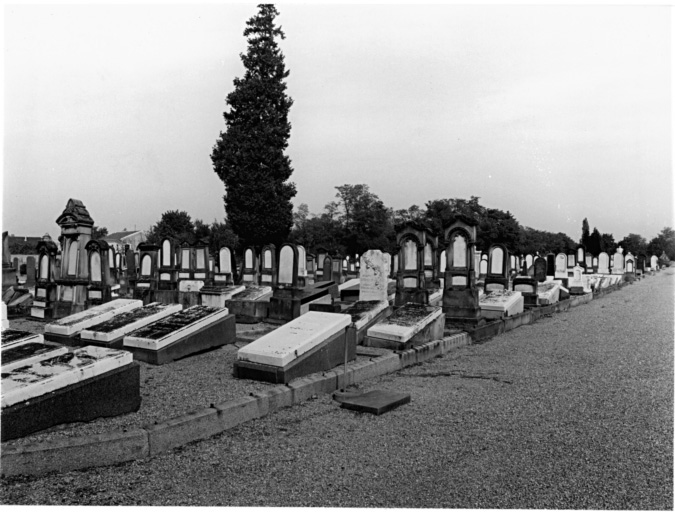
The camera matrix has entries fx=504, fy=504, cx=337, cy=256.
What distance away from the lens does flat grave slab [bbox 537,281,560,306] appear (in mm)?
14094

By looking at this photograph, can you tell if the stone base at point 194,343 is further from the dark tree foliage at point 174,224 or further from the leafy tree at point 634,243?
the leafy tree at point 634,243

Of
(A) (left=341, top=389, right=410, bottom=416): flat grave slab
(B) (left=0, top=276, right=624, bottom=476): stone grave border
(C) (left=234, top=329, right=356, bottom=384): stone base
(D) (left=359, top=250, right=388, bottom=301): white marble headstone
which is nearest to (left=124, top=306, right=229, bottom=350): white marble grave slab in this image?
(C) (left=234, top=329, right=356, bottom=384): stone base

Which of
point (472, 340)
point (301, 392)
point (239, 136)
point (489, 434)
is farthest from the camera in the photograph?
point (239, 136)

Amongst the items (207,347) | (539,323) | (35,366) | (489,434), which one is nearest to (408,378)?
A: (489,434)

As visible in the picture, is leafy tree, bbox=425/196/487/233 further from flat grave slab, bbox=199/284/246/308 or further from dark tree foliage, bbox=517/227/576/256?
flat grave slab, bbox=199/284/246/308

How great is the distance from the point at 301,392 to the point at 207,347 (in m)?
2.49

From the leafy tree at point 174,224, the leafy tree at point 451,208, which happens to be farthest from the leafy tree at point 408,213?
the leafy tree at point 174,224

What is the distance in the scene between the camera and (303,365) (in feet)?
18.1

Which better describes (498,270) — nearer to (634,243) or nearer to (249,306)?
(249,306)

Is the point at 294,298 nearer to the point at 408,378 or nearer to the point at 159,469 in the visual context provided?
the point at 408,378

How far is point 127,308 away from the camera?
26.6 feet

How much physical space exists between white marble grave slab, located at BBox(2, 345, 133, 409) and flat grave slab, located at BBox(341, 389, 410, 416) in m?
2.03

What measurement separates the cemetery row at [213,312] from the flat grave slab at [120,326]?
19 mm

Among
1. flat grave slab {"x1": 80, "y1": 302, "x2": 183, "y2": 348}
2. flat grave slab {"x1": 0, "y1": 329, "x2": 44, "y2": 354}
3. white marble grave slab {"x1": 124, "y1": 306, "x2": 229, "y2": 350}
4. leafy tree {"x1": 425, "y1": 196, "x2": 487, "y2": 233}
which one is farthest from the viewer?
leafy tree {"x1": 425, "y1": 196, "x2": 487, "y2": 233}
